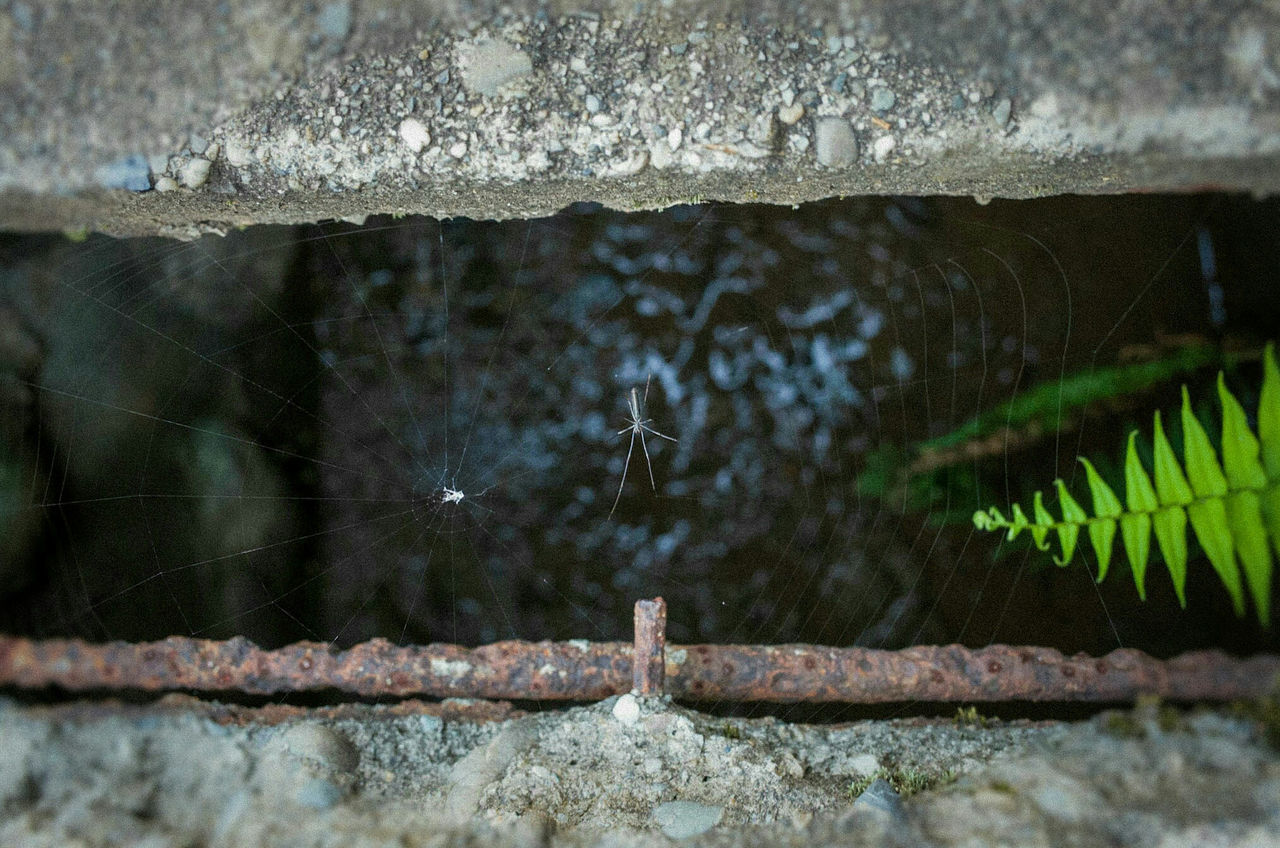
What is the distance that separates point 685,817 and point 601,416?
625 mm

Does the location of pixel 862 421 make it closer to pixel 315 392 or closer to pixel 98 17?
pixel 315 392

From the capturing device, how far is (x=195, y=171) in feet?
3.26

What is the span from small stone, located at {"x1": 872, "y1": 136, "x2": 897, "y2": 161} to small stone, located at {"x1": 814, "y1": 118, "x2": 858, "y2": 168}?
0.9 inches

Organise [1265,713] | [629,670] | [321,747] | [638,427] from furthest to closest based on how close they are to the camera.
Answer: [638,427] → [629,670] → [321,747] → [1265,713]

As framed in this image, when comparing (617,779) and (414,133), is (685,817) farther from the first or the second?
(414,133)

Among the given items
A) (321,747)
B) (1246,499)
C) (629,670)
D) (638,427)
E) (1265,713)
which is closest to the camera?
(1265,713)

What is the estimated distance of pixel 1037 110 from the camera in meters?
0.93

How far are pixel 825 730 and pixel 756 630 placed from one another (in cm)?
26

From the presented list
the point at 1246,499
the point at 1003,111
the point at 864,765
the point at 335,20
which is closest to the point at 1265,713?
the point at 1246,499

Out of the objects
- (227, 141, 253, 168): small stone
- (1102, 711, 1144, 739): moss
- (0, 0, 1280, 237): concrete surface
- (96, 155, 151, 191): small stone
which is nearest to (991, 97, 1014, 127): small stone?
(0, 0, 1280, 237): concrete surface

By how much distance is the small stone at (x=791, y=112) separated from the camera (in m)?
0.97

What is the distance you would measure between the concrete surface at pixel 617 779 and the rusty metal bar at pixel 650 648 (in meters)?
0.03

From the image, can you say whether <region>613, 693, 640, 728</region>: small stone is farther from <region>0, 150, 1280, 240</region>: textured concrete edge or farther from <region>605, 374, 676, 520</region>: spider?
<region>0, 150, 1280, 240</region>: textured concrete edge

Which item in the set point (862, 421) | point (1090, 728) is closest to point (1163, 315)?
point (862, 421)
